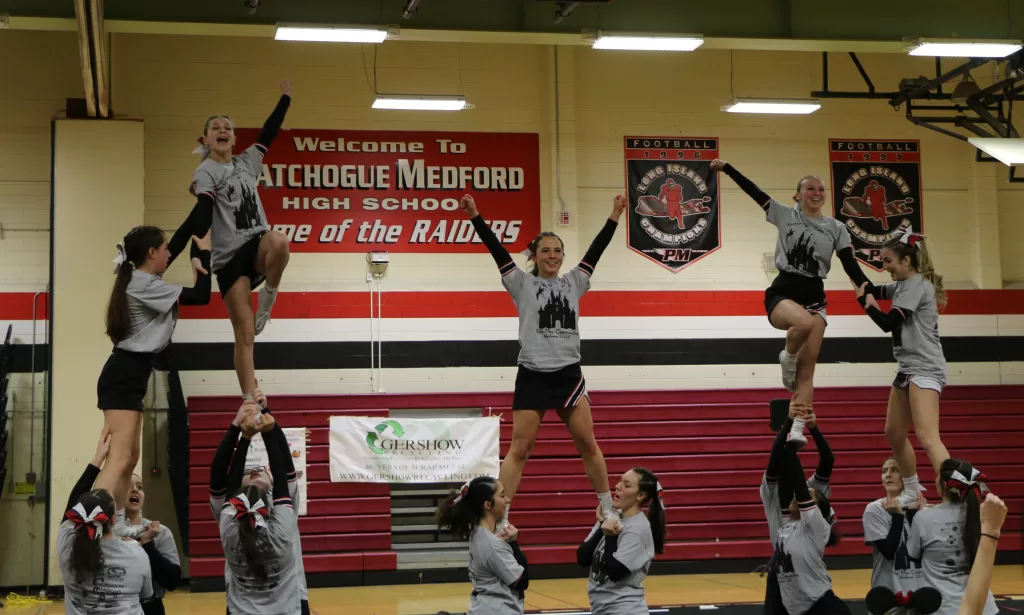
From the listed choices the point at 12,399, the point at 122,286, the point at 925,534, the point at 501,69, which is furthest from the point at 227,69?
the point at 925,534

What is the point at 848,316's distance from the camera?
15.7m

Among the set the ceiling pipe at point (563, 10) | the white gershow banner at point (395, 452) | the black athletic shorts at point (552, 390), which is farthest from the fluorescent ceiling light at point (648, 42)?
the black athletic shorts at point (552, 390)

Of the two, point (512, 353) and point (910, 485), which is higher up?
point (512, 353)

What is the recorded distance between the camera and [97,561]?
5.49m

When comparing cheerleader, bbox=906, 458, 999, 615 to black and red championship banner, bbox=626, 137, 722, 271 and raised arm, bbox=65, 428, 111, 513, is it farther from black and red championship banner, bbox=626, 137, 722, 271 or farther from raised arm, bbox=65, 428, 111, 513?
black and red championship banner, bbox=626, 137, 722, 271

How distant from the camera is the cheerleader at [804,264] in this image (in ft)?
26.8

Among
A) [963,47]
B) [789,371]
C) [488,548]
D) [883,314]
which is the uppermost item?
[963,47]

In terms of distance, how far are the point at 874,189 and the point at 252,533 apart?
1252cm

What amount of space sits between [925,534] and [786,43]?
774cm

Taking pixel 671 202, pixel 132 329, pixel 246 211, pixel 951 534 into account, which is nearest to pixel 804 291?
pixel 951 534

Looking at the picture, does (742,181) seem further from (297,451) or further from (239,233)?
(297,451)

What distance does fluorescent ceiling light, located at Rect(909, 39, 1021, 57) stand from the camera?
474 inches

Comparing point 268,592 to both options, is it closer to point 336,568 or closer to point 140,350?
point 140,350

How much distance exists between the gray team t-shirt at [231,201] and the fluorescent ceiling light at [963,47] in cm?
795
